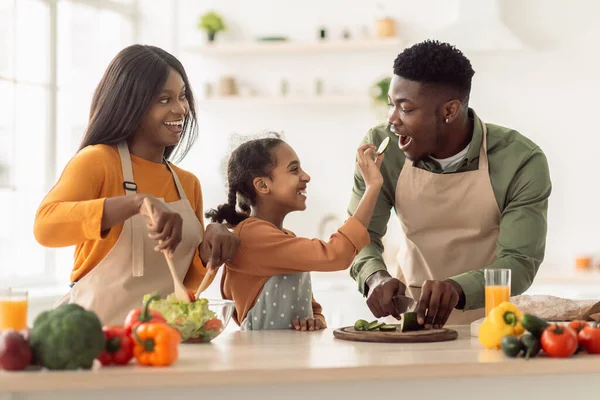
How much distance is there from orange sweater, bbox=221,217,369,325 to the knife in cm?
18

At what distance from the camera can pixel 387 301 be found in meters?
2.49

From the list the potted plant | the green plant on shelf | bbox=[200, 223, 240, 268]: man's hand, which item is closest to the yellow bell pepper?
bbox=[200, 223, 240, 268]: man's hand

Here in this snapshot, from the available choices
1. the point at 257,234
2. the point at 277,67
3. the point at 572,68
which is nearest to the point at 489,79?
the point at 572,68

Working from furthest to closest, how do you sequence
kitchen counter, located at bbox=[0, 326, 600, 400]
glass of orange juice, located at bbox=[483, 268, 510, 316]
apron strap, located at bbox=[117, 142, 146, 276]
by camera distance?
apron strap, located at bbox=[117, 142, 146, 276] → glass of orange juice, located at bbox=[483, 268, 510, 316] → kitchen counter, located at bbox=[0, 326, 600, 400]

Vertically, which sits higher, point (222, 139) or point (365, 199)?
point (222, 139)

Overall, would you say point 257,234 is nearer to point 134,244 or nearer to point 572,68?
point 134,244

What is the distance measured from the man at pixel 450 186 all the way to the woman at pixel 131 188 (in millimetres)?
572

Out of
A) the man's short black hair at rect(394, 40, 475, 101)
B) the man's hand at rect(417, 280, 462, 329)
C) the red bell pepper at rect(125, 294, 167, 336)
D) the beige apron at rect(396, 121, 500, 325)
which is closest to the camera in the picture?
the red bell pepper at rect(125, 294, 167, 336)

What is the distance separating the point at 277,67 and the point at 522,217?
354cm

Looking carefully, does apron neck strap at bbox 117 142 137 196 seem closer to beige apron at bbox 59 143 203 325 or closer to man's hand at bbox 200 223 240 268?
beige apron at bbox 59 143 203 325

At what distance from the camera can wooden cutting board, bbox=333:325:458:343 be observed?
2188 millimetres

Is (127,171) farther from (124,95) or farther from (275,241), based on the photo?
(275,241)

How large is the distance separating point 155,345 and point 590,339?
95cm

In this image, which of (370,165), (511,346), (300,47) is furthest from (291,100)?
(511,346)
